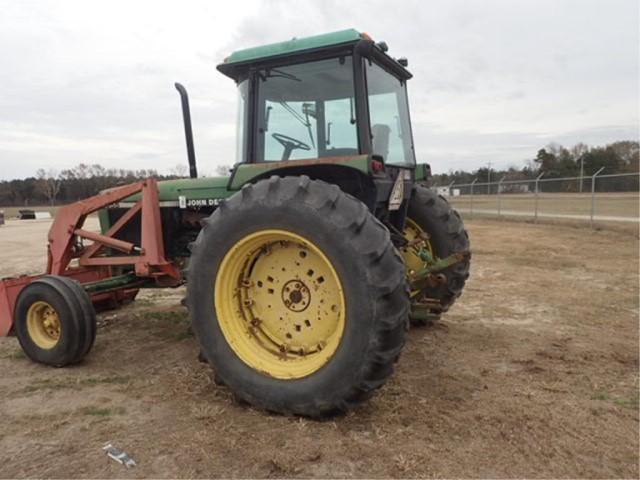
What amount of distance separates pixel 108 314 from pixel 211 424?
335cm

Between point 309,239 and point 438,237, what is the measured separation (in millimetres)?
2321

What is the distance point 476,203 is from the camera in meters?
26.7

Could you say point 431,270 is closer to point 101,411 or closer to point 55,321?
point 101,411

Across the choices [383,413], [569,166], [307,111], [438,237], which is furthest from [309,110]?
[569,166]

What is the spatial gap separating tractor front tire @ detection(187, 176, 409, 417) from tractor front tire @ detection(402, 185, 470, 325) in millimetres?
1769

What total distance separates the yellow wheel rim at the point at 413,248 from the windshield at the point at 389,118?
66 centimetres

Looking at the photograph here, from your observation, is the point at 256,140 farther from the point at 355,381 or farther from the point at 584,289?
the point at 584,289

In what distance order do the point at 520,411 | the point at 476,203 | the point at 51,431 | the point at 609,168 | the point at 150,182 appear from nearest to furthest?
the point at 51,431, the point at 520,411, the point at 150,182, the point at 476,203, the point at 609,168

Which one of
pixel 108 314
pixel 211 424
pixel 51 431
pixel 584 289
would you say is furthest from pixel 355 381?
pixel 584 289

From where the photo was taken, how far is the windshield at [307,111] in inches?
142

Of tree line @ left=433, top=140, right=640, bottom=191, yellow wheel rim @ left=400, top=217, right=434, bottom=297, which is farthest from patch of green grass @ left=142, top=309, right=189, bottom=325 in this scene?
tree line @ left=433, top=140, right=640, bottom=191

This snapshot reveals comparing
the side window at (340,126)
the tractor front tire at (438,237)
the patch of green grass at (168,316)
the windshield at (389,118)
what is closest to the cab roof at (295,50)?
the windshield at (389,118)

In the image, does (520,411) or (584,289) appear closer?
(520,411)

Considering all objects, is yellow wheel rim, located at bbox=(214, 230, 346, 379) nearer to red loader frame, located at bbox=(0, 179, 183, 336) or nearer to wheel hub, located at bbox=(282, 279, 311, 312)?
wheel hub, located at bbox=(282, 279, 311, 312)
